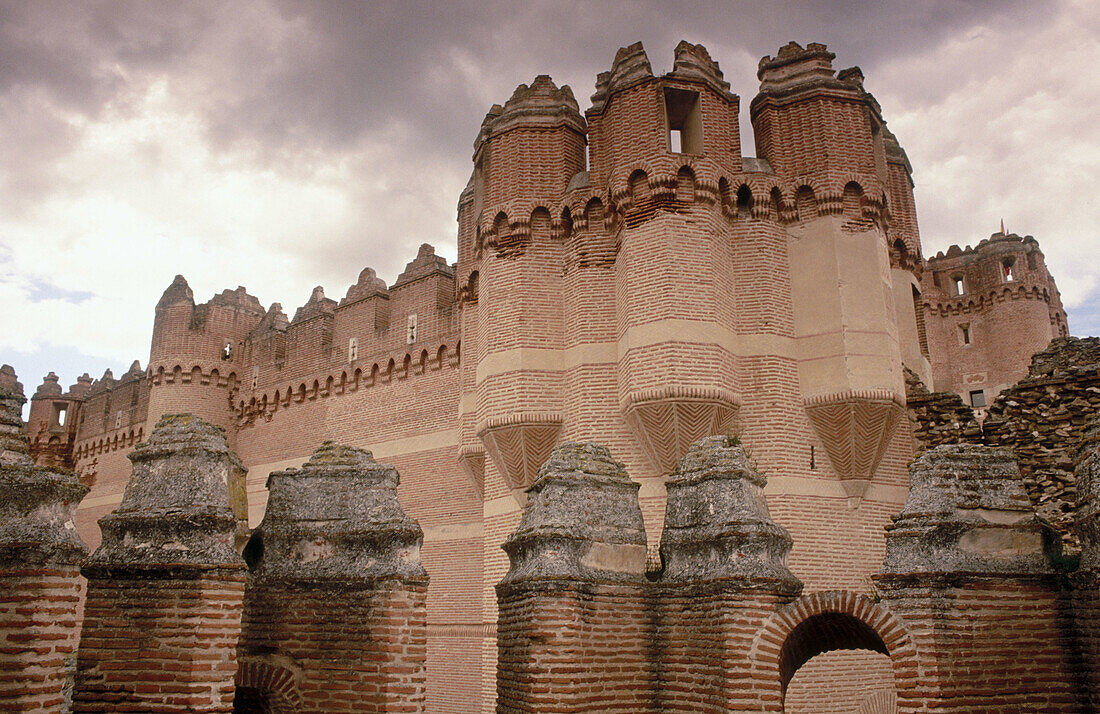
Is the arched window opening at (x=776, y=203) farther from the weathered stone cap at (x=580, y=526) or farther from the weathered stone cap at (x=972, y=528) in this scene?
the weathered stone cap at (x=580, y=526)

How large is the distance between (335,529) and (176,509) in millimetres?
1218

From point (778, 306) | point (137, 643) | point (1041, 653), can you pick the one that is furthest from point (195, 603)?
point (778, 306)

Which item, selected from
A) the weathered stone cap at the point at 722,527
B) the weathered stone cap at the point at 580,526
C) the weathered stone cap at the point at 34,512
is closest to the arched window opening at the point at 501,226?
the weathered stone cap at the point at 580,526

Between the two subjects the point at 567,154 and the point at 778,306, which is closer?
the point at 778,306

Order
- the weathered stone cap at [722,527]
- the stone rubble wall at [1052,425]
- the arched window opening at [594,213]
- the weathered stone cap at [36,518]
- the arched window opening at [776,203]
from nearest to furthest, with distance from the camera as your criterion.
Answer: the weathered stone cap at [36,518] → the weathered stone cap at [722,527] → the stone rubble wall at [1052,425] → the arched window opening at [776,203] → the arched window opening at [594,213]

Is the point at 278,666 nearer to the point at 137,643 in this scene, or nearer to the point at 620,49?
the point at 137,643

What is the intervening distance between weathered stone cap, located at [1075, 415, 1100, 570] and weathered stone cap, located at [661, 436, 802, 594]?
7.18 ft

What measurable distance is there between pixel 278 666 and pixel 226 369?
19.7 m

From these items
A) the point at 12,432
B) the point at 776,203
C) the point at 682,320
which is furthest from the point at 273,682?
the point at 776,203

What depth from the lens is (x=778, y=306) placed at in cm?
1448

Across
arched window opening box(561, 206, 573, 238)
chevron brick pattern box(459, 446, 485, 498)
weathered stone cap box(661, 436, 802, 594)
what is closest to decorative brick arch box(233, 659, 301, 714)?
weathered stone cap box(661, 436, 802, 594)

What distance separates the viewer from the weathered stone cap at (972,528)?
7305 mm

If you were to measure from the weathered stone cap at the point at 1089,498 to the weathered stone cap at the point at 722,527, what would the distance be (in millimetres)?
2187

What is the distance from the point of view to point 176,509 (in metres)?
6.33
